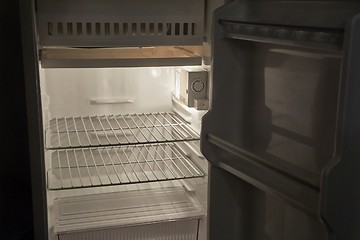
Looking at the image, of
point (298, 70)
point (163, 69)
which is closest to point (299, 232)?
point (298, 70)

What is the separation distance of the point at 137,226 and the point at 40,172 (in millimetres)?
419

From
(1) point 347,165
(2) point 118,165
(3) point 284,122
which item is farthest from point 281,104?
(2) point 118,165

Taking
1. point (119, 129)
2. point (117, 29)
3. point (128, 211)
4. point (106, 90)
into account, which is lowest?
point (128, 211)

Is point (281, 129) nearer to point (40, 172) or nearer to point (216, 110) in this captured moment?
point (216, 110)

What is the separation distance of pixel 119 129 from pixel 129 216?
14.7 inches

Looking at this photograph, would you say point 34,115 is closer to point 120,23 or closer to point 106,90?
point 120,23

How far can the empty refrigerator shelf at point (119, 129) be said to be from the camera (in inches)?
70.5

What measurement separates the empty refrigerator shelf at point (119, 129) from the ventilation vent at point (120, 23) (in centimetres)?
41

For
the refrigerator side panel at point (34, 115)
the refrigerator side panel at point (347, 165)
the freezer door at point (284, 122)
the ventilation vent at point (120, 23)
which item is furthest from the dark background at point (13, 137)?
the refrigerator side panel at point (347, 165)

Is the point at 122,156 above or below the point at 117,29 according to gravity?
below

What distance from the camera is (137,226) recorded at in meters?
1.63

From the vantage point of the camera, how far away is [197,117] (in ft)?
5.75

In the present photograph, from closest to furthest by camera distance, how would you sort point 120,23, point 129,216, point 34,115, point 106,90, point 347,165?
point 347,165 < point 34,115 < point 120,23 < point 129,216 < point 106,90

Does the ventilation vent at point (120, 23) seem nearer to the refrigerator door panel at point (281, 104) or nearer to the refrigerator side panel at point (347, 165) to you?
the refrigerator door panel at point (281, 104)
